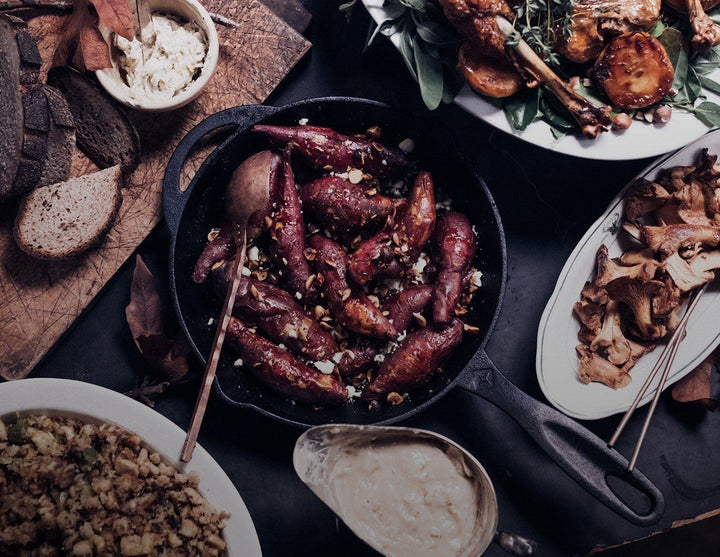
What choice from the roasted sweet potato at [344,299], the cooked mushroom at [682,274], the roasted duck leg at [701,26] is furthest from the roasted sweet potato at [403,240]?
the roasted duck leg at [701,26]

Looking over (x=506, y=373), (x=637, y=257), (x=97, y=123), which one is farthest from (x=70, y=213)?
(x=637, y=257)

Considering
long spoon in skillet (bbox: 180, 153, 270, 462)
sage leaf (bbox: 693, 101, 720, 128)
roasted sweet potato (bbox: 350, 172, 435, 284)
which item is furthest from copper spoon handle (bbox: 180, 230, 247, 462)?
sage leaf (bbox: 693, 101, 720, 128)

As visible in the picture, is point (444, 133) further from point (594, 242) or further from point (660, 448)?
point (660, 448)

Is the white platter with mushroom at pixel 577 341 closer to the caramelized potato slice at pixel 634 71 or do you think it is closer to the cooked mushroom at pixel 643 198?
the cooked mushroom at pixel 643 198

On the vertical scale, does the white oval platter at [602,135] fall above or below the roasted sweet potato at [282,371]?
above

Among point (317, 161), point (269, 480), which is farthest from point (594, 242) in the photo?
point (269, 480)
